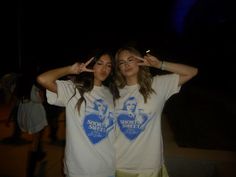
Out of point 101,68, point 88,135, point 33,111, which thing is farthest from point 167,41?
point 88,135

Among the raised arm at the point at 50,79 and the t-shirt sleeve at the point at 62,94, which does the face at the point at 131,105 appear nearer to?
the t-shirt sleeve at the point at 62,94

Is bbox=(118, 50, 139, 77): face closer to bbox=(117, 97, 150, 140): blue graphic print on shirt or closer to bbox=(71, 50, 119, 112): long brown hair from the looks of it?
bbox=(71, 50, 119, 112): long brown hair

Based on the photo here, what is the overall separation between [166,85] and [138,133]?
1.74 feet

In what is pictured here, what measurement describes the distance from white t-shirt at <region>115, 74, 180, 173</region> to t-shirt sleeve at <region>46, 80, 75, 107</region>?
0.42m

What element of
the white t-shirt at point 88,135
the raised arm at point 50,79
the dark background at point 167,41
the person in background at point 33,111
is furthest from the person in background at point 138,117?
the person in background at point 33,111

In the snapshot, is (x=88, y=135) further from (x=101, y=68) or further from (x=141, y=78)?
(x=141, y=78)

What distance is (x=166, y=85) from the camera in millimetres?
2953

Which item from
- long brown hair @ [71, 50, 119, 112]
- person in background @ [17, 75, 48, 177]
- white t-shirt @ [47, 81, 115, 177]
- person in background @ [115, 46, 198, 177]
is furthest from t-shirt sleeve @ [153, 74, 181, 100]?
person in background @ [17, 75, 48, 177]

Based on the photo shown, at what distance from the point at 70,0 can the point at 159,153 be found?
44.3m

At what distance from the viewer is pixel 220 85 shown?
68.2 ft

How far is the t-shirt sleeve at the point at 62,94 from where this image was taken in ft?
8.84

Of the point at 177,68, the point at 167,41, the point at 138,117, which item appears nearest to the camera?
the point at 138,117

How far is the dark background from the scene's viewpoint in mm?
8523

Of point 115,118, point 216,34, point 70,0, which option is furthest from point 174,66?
point 70,0
